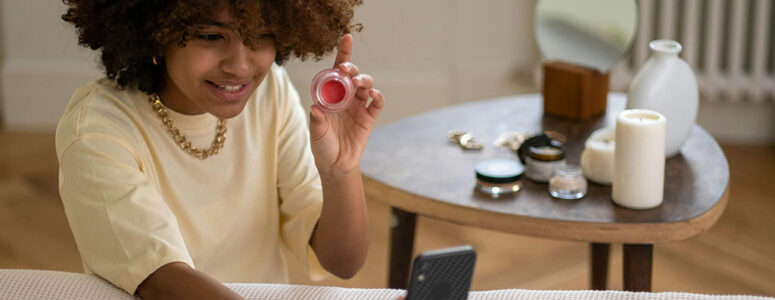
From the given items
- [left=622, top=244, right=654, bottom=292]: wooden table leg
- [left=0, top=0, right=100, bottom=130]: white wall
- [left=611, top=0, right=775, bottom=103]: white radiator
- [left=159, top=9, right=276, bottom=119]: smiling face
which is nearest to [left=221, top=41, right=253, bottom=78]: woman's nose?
[left=159, top=9, right=276, bottom=119]: smiling face

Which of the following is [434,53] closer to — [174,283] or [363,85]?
[363,85]

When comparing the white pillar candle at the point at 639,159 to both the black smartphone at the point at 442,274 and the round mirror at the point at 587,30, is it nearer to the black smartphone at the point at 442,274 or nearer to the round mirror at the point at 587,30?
the round mirror at the point at 587,30

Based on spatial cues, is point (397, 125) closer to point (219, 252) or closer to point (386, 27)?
point (219, 252)

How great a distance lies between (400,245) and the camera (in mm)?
1827

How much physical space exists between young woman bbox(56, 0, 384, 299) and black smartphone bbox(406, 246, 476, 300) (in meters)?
0.26

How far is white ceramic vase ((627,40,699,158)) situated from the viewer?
1.63 meters

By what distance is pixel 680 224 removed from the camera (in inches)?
55.4

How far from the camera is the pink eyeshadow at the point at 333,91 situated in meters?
1.15

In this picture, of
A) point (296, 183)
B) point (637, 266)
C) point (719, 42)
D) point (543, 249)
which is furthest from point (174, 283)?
point (719, 42)

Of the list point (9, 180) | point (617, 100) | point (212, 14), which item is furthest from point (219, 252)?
point (9, 180)

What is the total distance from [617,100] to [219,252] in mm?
1042

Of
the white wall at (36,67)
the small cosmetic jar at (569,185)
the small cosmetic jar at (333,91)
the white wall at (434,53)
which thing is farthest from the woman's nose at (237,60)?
the white wall at (36,67)

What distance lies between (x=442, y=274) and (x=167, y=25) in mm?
510

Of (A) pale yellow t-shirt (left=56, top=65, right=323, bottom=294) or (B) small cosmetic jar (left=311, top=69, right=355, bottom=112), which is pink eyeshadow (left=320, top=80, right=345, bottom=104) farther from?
(A) pale yellow t-shirt (left=56, top=65, right=323, bottom=294)
